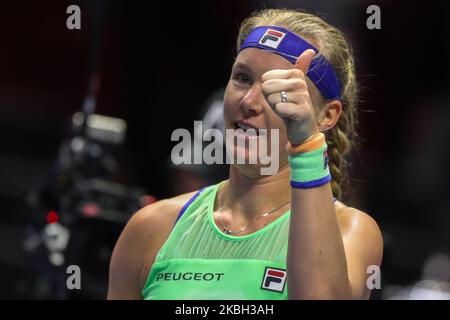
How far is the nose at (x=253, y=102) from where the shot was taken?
1.94m

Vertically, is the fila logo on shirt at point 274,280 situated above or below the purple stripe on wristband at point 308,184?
below

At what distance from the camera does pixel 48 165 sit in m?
5.28

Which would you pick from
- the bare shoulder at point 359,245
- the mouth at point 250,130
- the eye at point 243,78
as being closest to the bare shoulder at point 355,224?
the bare shoulder at point 359,245

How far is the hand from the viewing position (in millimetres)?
1619

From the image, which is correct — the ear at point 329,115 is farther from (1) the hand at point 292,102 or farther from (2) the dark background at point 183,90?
(2) the dark background at point 183,90

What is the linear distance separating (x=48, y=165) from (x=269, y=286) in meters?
3.60

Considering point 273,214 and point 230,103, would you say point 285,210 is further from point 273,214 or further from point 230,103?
point 230,103

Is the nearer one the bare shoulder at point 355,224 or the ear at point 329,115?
the bare shoulder at point 355,224

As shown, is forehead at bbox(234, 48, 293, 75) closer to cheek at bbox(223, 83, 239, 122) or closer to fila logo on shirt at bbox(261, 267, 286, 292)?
cheek at bbox(223, 83, 239, 122)

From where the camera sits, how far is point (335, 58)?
2043 mm

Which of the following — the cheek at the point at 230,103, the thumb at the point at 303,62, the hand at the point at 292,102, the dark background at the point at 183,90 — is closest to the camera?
the hand at the point at 292,102

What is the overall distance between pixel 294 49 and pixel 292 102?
0.36 m

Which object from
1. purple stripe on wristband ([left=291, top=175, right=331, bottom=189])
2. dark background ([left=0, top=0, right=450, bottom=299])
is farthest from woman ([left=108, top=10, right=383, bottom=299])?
dark background ([left=0, top=0, right=450, bottom=299])

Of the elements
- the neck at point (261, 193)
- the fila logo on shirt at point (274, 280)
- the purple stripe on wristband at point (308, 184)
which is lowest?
the fila logo on shirt at point (274, 280)
